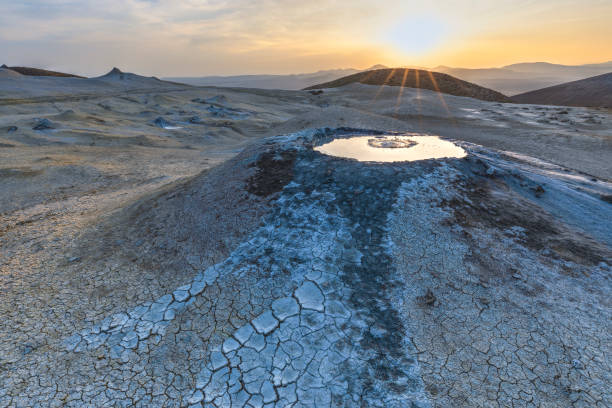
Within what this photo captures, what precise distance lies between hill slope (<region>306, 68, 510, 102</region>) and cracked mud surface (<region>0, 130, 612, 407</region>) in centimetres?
2831

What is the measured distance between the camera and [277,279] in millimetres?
2902

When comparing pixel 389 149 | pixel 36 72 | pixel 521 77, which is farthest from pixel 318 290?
pixel 521 77

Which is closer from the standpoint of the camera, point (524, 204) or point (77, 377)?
point (77, 377)

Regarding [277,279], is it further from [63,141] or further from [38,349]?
[63,141]

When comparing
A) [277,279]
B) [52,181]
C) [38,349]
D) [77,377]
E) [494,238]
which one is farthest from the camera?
[52,181]

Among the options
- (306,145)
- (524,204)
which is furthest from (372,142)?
(524,204)

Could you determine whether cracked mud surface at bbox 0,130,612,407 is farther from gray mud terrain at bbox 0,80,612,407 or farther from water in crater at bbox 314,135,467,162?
water in crater at bbox 314,135,467,162

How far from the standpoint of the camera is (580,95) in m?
29.2

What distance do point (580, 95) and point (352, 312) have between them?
129ft

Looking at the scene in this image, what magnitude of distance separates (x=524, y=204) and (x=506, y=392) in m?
2.78

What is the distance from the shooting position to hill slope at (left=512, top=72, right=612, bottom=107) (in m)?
26.9

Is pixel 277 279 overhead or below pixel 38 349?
overhead

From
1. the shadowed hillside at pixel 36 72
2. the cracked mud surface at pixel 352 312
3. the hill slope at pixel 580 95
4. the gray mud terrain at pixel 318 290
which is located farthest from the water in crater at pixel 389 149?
the shadowed hillside at pixel 36 72

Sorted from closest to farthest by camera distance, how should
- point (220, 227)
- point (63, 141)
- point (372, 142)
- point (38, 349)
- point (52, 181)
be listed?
point (38, 349) < point (220, 227) < point (372, 142) < point (52, 181) < point (63, 141)
